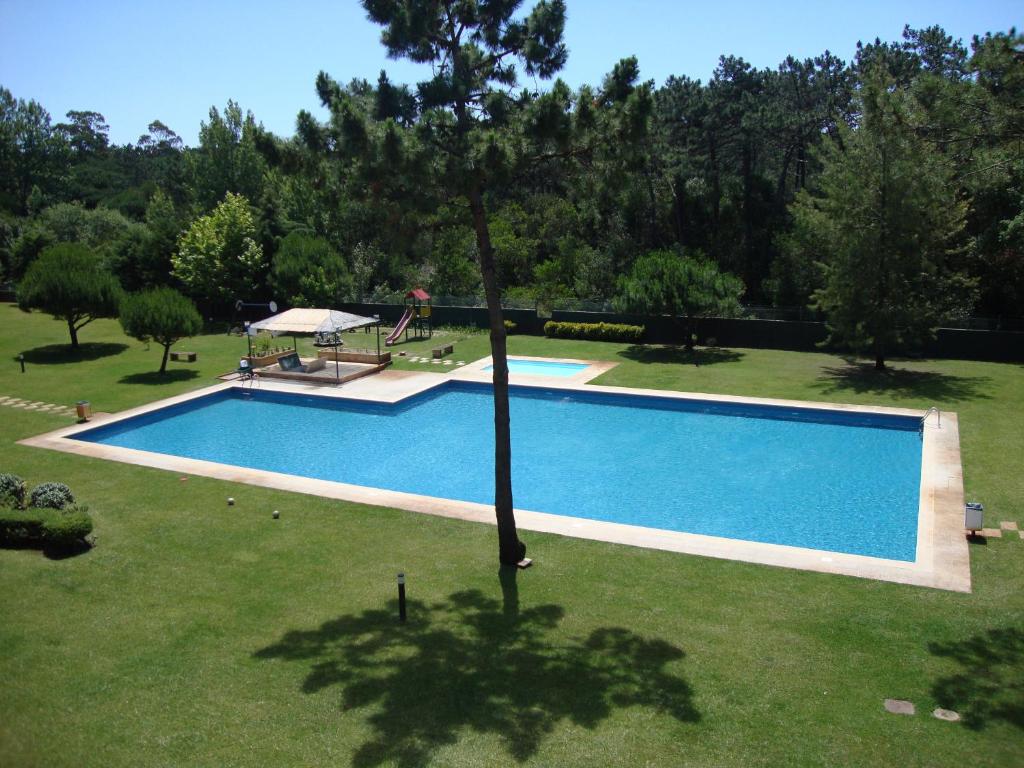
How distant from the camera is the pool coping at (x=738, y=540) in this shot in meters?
11.8

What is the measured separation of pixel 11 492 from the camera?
13.1 meters

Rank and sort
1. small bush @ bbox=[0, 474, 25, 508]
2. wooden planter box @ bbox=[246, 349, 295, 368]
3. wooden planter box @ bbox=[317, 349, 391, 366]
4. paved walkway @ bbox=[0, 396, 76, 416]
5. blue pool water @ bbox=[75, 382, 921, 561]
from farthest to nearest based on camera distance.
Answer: wooden planter box @ bbox=[317, 349, 391, 366], wooden planter box @ bbox=[246, 349, 295, 368], paved walkway @ bbox=[0, 396, 76, 416], blue pool water @ bbox=[75, 382, 921, 561], small bush @ bbox=[0, 474, 25, 508]

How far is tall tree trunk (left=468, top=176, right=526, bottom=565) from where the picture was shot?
36.5ft

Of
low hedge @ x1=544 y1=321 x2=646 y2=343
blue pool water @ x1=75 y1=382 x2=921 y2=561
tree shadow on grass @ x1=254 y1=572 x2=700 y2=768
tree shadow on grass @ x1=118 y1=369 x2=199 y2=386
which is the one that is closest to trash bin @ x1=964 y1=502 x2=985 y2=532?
blue pool water @ x1=75 y1=382 x2=921 y2=561

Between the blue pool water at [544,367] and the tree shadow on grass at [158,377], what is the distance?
10478 millimetres

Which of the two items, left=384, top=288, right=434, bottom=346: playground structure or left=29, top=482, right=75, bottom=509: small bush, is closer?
left=29, top=482, right=75, bottom=509: small bush

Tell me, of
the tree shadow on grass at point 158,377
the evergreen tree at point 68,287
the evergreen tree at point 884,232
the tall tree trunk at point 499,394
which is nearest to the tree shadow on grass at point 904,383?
the evergreen tree at point 884,232

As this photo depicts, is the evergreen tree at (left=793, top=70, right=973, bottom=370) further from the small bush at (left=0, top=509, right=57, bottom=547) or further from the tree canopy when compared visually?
the small bush at (left=0, top=509, right=57, bottom=547)

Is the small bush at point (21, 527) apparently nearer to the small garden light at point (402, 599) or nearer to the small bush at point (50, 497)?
the small bush at point (50, 497)

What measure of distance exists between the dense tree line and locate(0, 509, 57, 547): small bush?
6.90 meters

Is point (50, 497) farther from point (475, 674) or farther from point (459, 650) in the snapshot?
point (475, 674)

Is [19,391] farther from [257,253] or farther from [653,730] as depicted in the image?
[653,730]

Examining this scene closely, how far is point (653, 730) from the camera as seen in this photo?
745cm

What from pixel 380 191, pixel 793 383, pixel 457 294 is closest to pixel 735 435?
pixel 793 383
